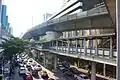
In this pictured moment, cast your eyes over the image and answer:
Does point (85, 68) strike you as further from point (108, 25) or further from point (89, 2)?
point (108, 25)

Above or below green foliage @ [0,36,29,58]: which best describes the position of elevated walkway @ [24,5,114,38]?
above

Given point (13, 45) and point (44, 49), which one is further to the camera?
point (44, 49)

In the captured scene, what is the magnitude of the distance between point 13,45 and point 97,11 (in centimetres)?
2122

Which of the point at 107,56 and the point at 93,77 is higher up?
the point at 107,56

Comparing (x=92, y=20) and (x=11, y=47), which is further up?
(x=92, y=20)

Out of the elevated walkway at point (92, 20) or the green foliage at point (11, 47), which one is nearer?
the elevated walkway at point (92, 20)

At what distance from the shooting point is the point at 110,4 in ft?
49.7

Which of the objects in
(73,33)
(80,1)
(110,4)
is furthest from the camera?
(73,33)

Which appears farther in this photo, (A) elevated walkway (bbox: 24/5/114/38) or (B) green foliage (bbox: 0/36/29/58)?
(B) green foliage (bbox: 0/36/29/58)

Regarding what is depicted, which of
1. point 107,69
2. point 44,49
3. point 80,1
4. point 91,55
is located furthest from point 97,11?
point 44,49

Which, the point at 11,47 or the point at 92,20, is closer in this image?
the point at 92,20

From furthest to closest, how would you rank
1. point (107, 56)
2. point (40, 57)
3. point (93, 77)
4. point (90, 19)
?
1. point (40, 57)
2. point (93, 77)
3. point (90, 19)
4. point (107, 56)

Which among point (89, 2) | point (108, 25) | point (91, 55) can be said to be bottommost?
point (91, 55)

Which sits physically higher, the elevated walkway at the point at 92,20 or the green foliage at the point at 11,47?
the elevated walkway at the point at 92,20
